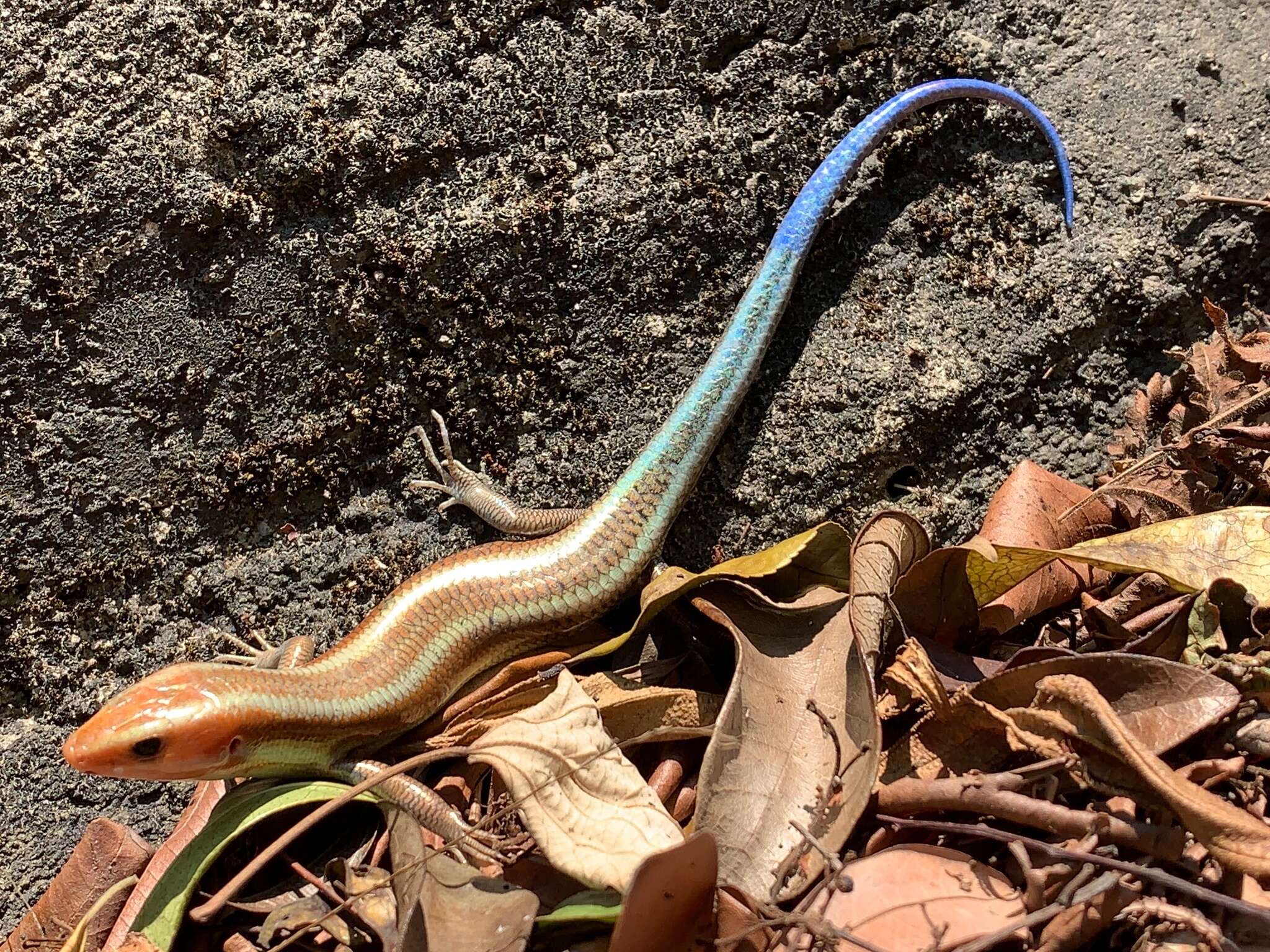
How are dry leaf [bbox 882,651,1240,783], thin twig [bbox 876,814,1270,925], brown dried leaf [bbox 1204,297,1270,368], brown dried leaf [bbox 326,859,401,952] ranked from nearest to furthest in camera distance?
thin twig [bbox 876,814,1270,925]
dry leaf [bbox 882,651,1240,783]
brown dried leaf [bbox 326,859,401,952]
brown dried leaf [bbox 1204,297,1270,368]

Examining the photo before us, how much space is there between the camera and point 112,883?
217 cm

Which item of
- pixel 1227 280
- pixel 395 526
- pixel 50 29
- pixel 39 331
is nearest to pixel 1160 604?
pixel 1227 280

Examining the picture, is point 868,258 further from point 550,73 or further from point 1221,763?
point 1221,763

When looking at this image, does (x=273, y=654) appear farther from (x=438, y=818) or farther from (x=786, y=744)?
(x=786, y=744)

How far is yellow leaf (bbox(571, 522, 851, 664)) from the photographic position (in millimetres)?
2102

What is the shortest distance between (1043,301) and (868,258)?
Answer: 46 cm

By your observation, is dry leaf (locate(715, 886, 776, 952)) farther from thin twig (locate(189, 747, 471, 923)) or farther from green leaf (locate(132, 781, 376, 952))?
green leaf (locate(132, 781, 376, 952))

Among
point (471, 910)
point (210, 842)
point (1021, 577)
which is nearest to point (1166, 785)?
point (1021, 577)

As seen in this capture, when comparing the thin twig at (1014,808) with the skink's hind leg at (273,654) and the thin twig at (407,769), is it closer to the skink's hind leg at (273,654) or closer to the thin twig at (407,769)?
the thin twig at (407,769)

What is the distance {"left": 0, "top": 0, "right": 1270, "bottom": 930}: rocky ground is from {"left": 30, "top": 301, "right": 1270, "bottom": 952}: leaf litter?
26cm

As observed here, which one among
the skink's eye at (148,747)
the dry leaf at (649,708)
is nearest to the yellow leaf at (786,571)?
the dry leaf at (649,708)

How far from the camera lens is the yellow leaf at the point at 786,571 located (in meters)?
2.10

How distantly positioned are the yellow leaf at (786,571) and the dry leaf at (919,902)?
61cm

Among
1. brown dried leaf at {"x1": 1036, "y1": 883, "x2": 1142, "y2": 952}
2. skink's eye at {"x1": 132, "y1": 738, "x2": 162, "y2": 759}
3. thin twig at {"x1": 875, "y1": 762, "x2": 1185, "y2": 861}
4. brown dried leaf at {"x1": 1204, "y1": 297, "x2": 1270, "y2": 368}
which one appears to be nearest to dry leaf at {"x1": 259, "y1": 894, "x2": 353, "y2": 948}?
skink's eye at {"x1": 132, "y1": 738, "x2": 162, "y2": 759}
